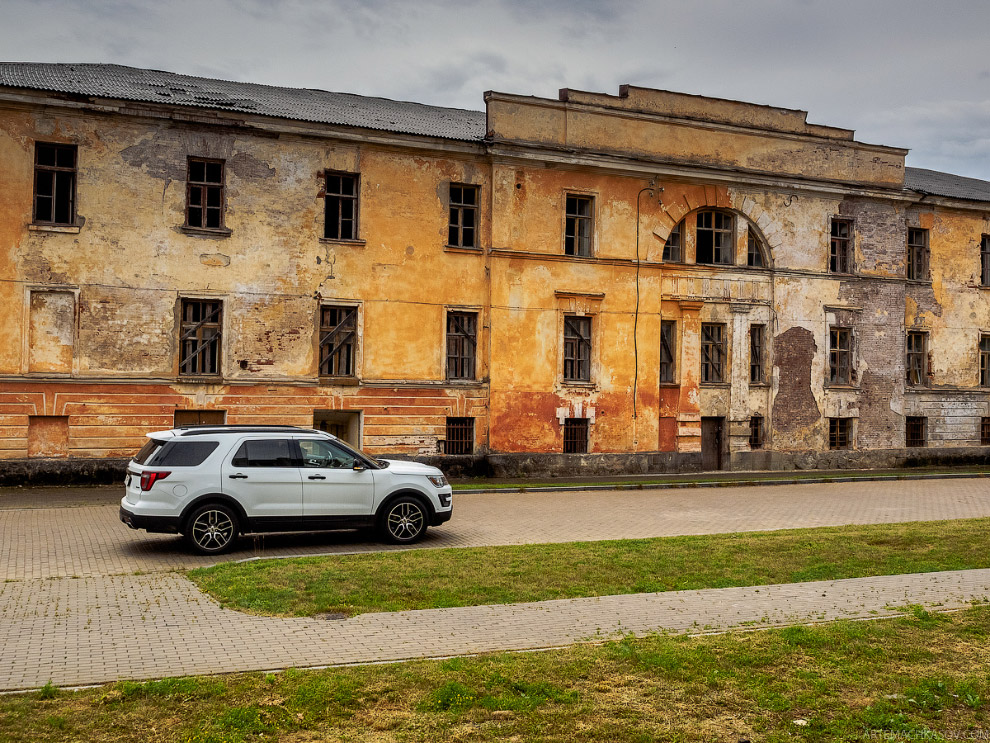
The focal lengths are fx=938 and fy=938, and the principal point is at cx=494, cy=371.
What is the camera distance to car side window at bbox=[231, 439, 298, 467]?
520 inches

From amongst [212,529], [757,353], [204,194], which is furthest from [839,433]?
[212,529]

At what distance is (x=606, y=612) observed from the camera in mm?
9055

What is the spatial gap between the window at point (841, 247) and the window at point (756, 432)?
5809 mm

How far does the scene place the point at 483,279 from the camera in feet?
86.7

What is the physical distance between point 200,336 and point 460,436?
24.4 feet

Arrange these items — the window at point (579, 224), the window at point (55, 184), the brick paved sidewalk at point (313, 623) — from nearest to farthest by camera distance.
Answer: the brick paved sidewalk at point (313, 623), the window at point (55, 184), the window at point (579, 224)

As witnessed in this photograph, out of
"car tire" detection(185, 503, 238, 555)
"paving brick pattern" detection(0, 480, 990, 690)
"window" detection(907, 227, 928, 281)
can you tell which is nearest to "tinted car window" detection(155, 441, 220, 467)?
"car tire" detection(185, 503, 238, 555)

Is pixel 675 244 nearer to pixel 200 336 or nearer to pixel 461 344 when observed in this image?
pixel 461 344

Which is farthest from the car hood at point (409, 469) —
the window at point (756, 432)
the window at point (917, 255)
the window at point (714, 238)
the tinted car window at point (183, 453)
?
the window at point (917, 255)

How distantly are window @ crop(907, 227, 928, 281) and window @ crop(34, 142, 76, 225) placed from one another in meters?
27.5

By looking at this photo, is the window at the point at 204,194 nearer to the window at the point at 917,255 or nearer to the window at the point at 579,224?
the window at the point at 579,224

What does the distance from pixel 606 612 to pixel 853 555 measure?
4.98 metres

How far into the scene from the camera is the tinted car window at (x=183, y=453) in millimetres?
12812

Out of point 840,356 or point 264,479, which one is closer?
point 264,479
